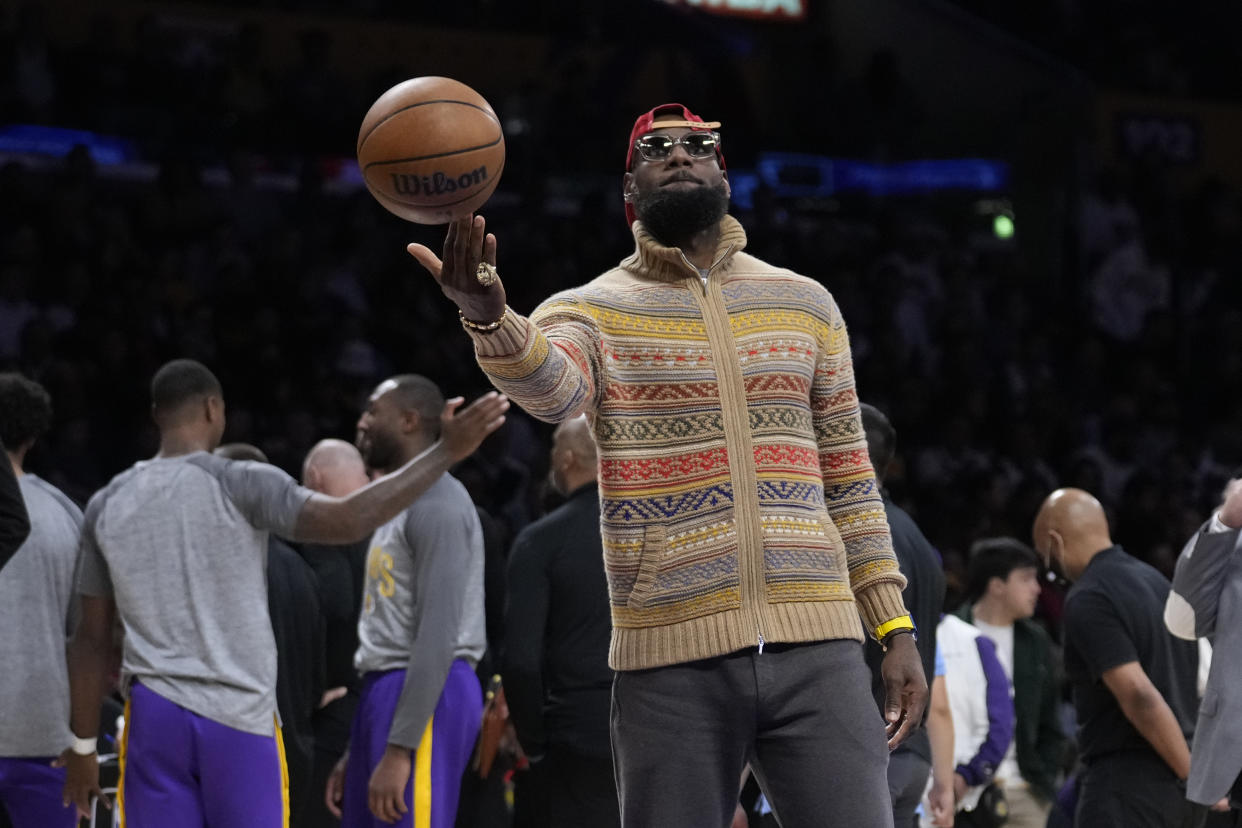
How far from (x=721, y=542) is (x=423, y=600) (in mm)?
2294

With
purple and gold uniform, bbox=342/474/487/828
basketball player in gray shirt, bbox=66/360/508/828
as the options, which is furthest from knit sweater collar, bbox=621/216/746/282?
purple and gold uniform, bbox=342/474/487/828

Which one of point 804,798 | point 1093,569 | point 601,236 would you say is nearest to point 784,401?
point 804,798

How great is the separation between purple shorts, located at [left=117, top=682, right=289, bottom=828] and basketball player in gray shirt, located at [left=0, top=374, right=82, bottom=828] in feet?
2.42

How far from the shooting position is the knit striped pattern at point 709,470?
3211 mm

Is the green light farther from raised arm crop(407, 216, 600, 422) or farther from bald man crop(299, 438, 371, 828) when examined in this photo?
raised arm crop(407, 216, 600, 422)

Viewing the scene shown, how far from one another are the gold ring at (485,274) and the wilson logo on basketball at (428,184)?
1.05 ft

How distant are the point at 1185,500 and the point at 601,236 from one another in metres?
4.96

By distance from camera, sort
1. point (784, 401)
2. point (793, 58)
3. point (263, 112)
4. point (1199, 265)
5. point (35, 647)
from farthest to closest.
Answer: point (793, 58)
point (1199, 265)
point (263, 112)
point (35, 647)
point (784, 401)

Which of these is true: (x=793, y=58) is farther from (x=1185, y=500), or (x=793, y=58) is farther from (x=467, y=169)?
(x=467, y=169)

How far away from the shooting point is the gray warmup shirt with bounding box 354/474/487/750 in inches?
207

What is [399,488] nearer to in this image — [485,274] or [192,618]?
[192,618]

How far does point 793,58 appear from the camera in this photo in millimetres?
17656

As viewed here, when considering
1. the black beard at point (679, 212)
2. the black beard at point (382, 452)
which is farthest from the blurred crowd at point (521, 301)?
the black beard at point (679, 212)

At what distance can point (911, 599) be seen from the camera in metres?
5.12
